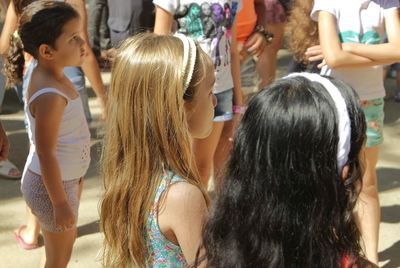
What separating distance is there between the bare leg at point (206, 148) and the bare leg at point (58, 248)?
2.71 ft

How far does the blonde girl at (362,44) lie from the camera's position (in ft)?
10.2

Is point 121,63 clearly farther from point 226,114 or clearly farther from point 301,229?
point 226,114

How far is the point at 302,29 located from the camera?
3.47 m

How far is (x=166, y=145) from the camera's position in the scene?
201 cm

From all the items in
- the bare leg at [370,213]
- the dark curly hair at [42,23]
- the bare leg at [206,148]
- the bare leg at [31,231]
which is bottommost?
the bare leg at [31,231]

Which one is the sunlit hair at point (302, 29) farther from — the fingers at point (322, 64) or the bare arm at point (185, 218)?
the bare arm at point (185, 218)

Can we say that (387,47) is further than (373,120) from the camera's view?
No

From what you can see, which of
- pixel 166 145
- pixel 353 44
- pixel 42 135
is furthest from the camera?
pixel 353 44

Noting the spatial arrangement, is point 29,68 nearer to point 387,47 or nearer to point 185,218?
point 387,47

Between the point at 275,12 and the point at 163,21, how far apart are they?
89.1 inches

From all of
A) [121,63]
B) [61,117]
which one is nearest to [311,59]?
[61,117]

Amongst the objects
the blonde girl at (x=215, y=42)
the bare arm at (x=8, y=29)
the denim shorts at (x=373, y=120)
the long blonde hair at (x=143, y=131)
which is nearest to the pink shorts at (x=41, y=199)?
the blonde girl at (x=215, y=42)

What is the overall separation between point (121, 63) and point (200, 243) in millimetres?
547

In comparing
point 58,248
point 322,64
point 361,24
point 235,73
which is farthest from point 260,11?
point 58,248
